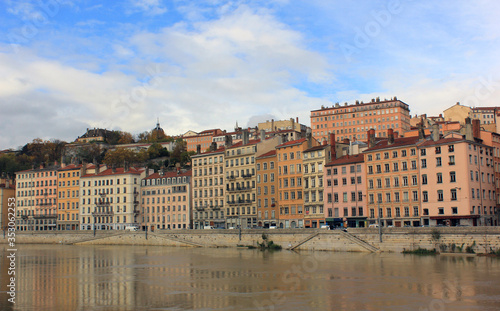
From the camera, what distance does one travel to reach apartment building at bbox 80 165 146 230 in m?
110

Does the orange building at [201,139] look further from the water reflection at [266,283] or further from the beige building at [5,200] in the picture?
the water reflection at [266,283]

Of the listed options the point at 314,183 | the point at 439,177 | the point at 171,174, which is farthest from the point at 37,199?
the point at 439,177

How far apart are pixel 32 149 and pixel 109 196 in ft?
230

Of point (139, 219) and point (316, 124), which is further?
point (316, 124)

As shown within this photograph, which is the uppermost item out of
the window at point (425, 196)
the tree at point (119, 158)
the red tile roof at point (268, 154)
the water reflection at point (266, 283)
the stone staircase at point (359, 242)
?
the tree at point (119, 158)

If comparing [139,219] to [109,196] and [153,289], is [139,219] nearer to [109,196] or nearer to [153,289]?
[109,196]

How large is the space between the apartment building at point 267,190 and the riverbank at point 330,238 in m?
12.5

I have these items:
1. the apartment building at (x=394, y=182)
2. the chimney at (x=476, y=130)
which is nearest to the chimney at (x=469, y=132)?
the chimney at (x=476, y=130)

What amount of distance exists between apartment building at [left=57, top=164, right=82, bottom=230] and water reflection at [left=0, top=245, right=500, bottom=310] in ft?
178

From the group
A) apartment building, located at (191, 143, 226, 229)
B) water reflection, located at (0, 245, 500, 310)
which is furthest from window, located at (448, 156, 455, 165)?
apartment building, located at (191, 143, 226, 229)

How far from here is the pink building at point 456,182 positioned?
216ft

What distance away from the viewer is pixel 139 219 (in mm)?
111250

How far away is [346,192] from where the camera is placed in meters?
78.4

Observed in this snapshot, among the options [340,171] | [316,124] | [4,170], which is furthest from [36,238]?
[316,124]
